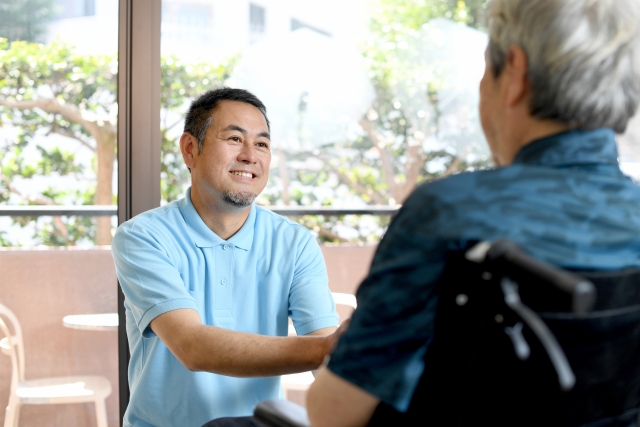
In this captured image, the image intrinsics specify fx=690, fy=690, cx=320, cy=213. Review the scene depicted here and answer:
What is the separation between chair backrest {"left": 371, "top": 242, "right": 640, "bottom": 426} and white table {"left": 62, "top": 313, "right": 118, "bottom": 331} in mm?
2097

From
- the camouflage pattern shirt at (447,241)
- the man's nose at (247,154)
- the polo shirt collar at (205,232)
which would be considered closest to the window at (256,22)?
the man's nose at (247,154)

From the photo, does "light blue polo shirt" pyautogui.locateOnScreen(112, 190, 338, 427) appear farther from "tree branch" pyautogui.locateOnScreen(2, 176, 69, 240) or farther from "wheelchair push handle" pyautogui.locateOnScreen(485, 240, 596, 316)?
"wheelchair push handle" pyautogui.locateOnScreen(485, 240, 596, 316)

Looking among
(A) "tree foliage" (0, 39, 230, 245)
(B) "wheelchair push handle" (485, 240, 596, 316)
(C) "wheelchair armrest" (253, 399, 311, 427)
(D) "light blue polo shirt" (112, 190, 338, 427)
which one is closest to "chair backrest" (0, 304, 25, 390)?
(A) "tree foliage" (0, 39, 230, 245)

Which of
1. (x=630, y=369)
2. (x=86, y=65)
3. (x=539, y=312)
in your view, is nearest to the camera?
(x=539, y=312)

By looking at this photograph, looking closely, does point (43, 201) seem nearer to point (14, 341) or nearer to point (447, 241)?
point (14, 341)

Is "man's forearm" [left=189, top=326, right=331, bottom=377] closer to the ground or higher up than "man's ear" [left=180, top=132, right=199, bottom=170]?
closer to the ground

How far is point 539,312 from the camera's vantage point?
734 millimetres

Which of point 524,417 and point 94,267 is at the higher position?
point 524,417

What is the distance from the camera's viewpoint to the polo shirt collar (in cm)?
183

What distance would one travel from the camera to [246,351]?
136cm

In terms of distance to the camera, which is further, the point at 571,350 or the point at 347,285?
the point at 347,285

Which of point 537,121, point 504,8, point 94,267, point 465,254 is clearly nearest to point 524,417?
point 465,254

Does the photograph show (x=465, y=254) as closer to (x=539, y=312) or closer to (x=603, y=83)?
(x=539, y=312)

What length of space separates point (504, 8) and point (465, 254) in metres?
0.33
